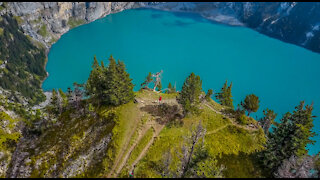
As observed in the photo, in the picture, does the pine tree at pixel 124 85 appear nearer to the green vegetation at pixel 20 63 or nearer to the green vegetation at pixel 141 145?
the green vegetation at pixel 141 145

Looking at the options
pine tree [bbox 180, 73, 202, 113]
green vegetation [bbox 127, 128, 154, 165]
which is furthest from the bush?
green vegetation [bbox 127, 128, 154, 165]

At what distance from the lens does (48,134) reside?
5188 cm

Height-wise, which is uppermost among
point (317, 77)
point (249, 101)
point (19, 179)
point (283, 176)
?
point (283, 176)

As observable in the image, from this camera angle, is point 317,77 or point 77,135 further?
point 317,77

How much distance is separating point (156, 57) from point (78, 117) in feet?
406

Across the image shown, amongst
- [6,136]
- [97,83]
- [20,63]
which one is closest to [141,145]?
[97,83]

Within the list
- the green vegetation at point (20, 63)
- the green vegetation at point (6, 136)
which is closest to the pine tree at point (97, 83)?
the green vegetation at point (6, 136)

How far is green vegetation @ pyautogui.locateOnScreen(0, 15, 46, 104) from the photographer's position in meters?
138

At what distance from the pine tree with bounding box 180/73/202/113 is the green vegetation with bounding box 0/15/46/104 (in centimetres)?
11862

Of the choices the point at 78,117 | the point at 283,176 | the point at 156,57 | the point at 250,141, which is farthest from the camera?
the point at 156,57

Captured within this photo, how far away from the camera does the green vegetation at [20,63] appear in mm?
138375

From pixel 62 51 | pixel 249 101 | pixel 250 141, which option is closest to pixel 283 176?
pixel 250 141

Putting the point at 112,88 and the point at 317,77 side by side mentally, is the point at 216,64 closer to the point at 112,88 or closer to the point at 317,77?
the point at 317,77

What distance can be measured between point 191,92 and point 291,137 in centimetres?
2052
